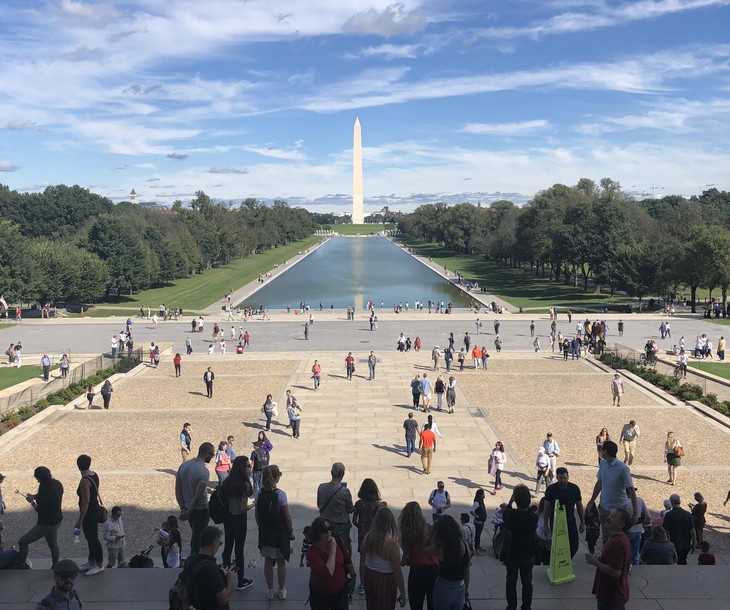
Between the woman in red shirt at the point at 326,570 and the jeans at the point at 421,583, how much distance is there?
64 cm

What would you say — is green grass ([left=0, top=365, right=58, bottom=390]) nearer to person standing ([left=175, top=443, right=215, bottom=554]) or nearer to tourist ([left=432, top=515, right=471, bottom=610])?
person standing ([left=175, top=443, right=215, bottom=554])

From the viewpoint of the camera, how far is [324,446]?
2023 centimetres

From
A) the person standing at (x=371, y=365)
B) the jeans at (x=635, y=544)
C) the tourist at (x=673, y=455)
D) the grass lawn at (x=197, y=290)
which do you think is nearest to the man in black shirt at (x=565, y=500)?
the jeans at (x=635, y=544)

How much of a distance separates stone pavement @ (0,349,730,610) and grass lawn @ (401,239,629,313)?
107ft

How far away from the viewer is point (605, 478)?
28.9ft

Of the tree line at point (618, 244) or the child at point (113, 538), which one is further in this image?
the tree line at point (618, 244)

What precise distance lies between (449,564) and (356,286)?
265 ft

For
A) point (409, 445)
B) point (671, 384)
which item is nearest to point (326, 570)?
point (409, 445)

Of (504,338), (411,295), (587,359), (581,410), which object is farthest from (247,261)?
(581,410)

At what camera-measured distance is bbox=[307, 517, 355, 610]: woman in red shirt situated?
6367 mm

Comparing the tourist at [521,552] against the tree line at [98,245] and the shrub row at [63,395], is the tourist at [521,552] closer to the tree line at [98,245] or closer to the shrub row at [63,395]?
the shrub row at [63,395]

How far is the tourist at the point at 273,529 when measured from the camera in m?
7.63

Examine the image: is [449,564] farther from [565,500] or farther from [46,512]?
[46,512]

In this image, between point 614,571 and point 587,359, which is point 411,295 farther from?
point 614,571
